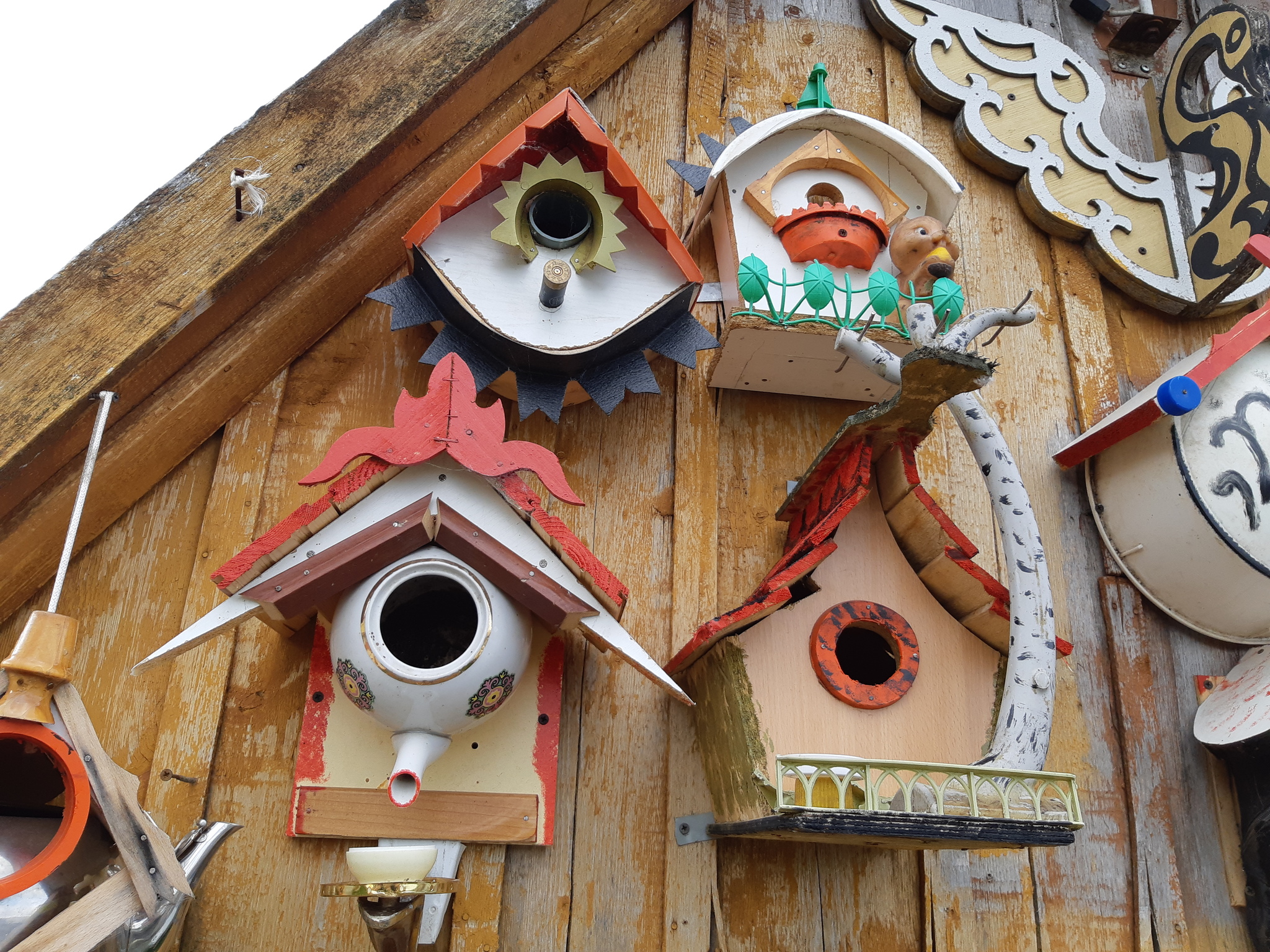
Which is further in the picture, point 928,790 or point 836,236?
point 836,236

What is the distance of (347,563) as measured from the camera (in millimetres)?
1129

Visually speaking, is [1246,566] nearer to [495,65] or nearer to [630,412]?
[630,412]

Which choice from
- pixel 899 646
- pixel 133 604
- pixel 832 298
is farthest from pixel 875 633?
pixel 133 604

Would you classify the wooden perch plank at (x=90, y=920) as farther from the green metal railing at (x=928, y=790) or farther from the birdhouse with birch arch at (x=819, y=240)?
the birdhouse with birch arch at (x=819, y=240)

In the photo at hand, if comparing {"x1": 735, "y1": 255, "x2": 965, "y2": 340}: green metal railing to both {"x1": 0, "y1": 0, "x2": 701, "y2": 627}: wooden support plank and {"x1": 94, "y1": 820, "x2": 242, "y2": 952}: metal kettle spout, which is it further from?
{"x1": 94, "y1": 820, "x2": 242, "y2": 952}: metal kettle spout

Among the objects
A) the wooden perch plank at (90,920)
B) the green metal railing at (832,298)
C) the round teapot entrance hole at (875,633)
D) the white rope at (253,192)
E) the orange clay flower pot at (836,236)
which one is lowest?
the wooden perch plank at (90,920)

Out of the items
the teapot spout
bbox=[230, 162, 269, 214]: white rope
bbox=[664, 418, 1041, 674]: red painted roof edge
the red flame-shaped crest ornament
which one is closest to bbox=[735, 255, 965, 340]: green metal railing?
bbox=[664, 418, 1041, 674]: red painted roof edge

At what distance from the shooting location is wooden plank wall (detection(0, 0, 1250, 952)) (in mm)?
1272

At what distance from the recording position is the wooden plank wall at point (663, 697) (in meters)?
1.27

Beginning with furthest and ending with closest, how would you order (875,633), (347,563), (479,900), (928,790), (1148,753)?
(1148,753) → (875,633) → (479,900) → (347,563) → (928,790)

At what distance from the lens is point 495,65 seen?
1.60 m

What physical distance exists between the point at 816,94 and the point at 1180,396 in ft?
2.77

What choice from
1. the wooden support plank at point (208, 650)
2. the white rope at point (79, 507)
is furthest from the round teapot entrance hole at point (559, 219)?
the white rope at point (79, 507)

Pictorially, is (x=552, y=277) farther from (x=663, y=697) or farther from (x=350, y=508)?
(x=663, y=697)
